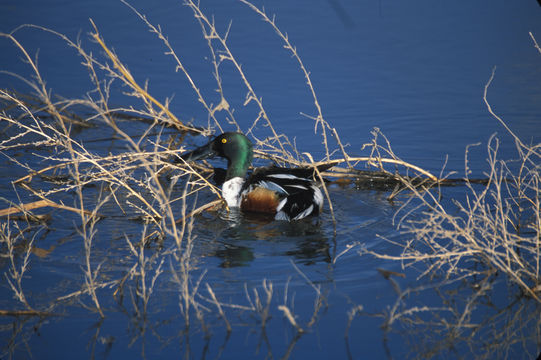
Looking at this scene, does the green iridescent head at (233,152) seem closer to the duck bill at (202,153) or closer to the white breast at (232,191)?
the duck bill at (202,153)

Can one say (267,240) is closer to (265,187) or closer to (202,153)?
(265,187)

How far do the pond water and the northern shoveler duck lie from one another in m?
0.25

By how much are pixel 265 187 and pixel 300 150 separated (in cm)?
150

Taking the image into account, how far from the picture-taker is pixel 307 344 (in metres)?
4.31

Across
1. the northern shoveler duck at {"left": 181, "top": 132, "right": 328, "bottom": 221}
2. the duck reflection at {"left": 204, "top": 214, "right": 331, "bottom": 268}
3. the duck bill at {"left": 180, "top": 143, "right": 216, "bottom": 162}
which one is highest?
the duck bill at {"left": 180, "top": 143, "right": 216, "bottom": 162}

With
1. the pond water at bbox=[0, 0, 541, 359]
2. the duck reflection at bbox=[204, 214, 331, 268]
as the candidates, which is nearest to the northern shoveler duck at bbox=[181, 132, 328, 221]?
the duck reflection at bbox=[204, 214, 331, 268]

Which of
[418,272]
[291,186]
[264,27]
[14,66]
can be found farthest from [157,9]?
[418,272]

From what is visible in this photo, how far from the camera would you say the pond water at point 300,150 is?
4.41 metres

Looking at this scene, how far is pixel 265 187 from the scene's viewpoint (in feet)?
22.0

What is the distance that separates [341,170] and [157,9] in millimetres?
5379

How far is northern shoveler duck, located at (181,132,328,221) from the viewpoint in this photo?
6.57 meters

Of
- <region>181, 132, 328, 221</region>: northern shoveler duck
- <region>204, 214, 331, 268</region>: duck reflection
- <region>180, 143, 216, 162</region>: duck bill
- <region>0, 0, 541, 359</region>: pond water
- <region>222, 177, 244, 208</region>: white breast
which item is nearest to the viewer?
<region>0, 0, 541, 359</region>: pond water

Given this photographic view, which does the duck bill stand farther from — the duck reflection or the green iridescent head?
the duck reflection

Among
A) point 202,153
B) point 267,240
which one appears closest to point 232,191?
point 202,153
